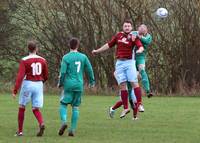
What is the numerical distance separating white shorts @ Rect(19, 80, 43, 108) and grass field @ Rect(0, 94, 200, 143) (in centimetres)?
59

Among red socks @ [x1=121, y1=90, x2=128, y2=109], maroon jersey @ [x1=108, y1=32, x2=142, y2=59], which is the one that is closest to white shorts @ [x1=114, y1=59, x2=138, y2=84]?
maroon jersey @ [x1=108, y1=32, x2=142, y2=59]

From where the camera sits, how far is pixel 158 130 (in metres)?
12.7

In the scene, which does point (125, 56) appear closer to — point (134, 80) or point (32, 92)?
point (134, 80)

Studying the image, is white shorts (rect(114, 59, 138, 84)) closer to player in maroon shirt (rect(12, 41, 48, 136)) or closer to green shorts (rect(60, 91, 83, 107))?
green shorts (rect(60, 91, 83, 107))

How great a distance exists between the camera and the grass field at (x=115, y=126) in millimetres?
11461

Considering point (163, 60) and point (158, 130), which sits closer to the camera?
point (158, 130)

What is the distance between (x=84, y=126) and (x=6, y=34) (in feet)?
55.8

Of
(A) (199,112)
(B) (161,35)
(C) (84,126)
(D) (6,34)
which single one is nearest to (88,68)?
(C) (84,126)

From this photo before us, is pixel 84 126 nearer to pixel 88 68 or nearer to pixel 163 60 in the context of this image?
pixel 88 68

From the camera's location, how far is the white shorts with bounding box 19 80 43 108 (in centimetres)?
1196

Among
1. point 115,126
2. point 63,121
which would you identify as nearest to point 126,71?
point 115,126

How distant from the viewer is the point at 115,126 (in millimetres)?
13430

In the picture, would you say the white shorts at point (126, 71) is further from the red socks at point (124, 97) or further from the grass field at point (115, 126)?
the grass field at point (115, 126)

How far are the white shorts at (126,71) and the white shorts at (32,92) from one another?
8.92 feet
